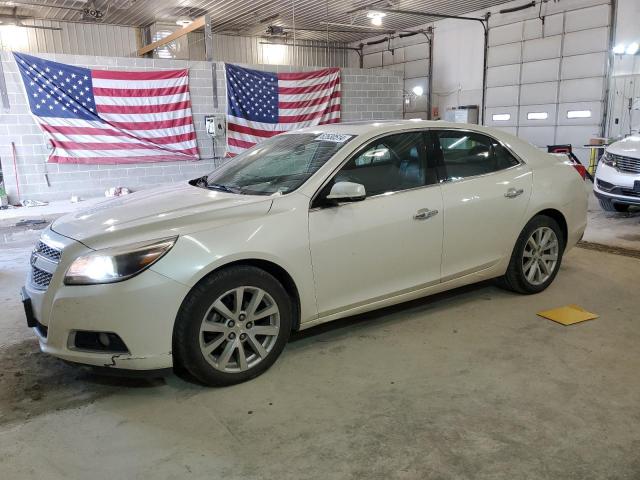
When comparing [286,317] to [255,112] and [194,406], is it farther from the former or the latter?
[255,112]

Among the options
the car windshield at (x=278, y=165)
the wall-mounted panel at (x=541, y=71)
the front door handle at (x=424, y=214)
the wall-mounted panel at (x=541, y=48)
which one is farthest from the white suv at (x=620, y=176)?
the wall-mounted panel at (x=541, y=48)

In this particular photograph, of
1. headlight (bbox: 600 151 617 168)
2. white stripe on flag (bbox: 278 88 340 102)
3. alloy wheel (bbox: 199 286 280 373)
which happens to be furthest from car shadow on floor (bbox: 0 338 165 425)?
white stripe on flag (bbox: 278 88 340 102)

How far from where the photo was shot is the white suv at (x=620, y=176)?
23.9ft

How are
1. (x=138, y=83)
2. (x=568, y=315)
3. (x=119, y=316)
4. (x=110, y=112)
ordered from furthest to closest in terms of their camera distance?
(x=138, y=83) → (x=110, y=112) → (x=568, y=315) → (x=119, y=316)

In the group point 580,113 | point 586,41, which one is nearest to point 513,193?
point 580,113

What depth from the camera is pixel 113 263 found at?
2.62 meters

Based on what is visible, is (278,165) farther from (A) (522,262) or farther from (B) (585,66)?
(B) (585,66)

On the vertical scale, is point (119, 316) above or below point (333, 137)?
below

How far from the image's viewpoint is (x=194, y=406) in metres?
2.76

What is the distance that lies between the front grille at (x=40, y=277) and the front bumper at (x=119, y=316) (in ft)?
0.19

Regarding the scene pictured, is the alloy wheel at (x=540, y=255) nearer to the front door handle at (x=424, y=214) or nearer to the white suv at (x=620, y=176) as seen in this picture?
the front door handle at (x=424, y=214)

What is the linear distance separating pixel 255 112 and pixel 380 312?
8.72m

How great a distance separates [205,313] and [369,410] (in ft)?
3.21

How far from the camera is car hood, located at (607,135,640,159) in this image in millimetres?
7293
